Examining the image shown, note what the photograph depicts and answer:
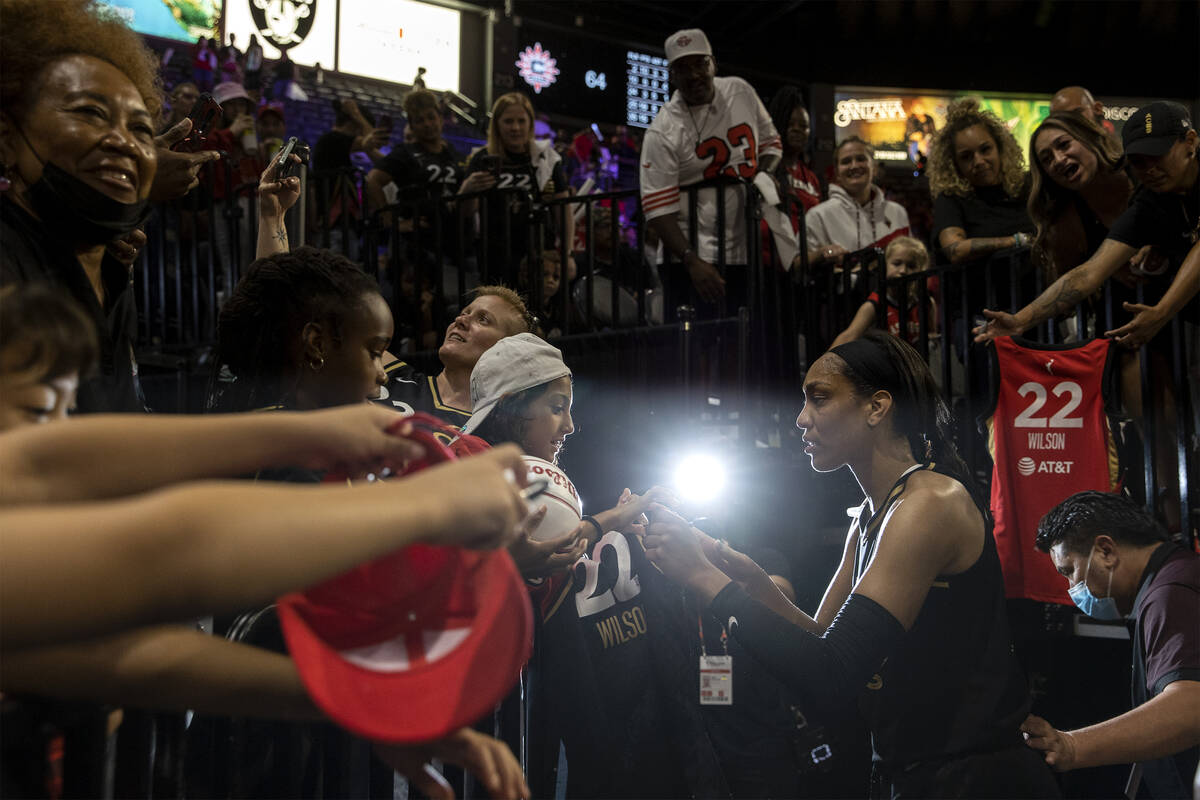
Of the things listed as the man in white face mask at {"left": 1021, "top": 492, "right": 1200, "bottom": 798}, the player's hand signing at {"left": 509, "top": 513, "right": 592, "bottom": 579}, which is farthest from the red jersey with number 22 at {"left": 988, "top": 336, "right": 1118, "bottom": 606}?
the player's hand signing at {"left": 509, "top": 513, "right": 592, "bottom": 579}

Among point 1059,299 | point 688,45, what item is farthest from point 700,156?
point 1059,299

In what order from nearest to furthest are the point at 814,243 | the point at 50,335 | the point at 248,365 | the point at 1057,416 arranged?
the point at 50,335, the point at 248,365, the point at 1057,416, the point at 814,243

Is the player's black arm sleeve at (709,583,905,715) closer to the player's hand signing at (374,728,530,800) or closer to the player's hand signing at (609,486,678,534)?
the player's hand signing at (609,486,678,534)

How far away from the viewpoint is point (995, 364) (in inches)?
188

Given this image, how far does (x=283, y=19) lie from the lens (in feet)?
39.9

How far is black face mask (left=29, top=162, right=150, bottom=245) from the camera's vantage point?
1.55 m

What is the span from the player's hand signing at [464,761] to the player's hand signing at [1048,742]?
188 cm

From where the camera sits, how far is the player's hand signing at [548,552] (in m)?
1.89

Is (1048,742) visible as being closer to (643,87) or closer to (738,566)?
(738,566)

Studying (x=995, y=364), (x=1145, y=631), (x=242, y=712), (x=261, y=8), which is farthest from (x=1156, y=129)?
(x=261, y=8)

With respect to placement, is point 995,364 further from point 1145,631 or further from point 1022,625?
point 1145,631

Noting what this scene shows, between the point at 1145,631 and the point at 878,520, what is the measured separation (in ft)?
4.19

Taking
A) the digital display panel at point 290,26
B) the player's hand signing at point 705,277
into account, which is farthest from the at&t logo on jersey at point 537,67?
the player's hand signing at point 705,277

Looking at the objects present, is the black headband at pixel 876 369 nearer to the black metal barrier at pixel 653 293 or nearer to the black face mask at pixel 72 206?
the black face mask at pixel 72 206
